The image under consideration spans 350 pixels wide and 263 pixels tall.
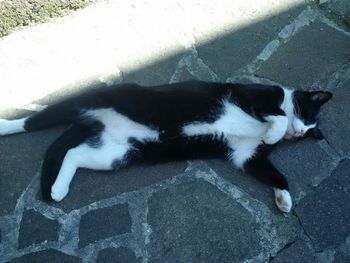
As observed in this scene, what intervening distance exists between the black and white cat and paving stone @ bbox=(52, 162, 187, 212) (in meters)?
0.04

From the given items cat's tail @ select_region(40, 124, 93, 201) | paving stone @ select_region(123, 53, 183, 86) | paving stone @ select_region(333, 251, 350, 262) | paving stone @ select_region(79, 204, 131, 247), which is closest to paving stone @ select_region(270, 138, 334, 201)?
paving stone @ select_region(333, 251, 350, 262)

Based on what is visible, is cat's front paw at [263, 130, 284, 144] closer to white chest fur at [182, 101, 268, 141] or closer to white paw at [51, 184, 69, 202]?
white chest fur at [182, 101, 268, 141]

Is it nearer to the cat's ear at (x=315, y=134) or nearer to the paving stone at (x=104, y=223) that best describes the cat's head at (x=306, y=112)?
the cat's ear at (x=315, y=134)

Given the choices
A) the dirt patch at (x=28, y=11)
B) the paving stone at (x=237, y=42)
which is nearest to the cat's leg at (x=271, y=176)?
the paving stone at (x=237, y=42)

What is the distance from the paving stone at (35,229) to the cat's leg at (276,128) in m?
1.22

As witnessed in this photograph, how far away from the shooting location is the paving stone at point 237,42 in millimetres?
2947

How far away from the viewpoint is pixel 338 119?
281 centimetres

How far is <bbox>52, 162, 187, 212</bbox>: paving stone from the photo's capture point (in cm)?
238

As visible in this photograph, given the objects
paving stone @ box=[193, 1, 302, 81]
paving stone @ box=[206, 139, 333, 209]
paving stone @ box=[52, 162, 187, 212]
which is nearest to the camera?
paving stone @ box=[52, 162, 187, 212]

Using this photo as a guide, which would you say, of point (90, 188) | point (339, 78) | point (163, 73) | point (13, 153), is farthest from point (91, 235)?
point (339, 78)

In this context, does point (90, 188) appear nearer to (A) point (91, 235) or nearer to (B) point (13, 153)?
(A) point (91, 235)

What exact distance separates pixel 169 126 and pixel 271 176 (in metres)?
0.62

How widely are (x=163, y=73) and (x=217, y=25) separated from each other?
544 millimetres

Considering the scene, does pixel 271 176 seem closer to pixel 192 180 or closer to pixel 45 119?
pixel 192 180
